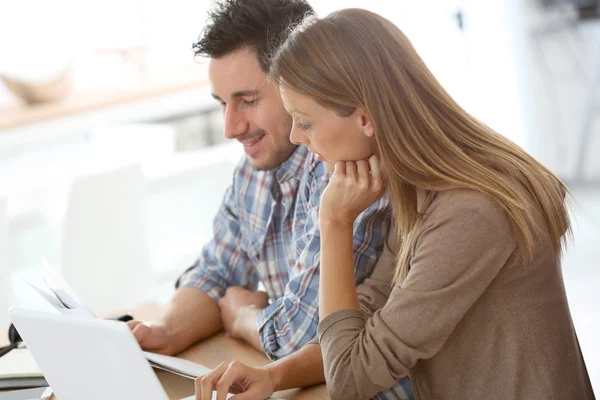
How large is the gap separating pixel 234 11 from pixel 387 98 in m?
0.62

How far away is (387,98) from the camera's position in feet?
4.05

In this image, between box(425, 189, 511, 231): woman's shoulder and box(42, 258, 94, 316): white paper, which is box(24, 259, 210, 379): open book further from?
box(425, 189, 511, 231): woman's shoulder

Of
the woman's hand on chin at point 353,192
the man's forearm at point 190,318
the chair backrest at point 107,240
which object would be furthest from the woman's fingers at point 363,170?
the chair backrest at point 107,240

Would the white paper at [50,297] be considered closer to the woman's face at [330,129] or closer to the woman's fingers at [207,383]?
the woman's fingers at [207,383]

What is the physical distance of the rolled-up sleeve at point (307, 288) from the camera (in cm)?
145

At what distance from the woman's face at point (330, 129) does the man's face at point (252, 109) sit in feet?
1.26

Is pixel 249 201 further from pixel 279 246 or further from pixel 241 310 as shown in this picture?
pixel 241 310

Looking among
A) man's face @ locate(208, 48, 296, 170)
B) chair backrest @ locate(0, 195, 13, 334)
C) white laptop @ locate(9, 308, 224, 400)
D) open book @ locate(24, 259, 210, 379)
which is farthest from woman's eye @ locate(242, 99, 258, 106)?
chair backrest @ locate(0, 195, 13, 334)

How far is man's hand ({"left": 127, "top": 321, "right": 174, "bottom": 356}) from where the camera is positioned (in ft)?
5.18

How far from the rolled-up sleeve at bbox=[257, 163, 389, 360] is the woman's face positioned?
0.52 ft

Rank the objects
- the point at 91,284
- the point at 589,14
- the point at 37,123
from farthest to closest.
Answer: the point at 37,123, the point at 589,14, the point at 91,284

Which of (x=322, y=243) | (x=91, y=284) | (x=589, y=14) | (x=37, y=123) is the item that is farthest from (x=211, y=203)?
(x=322, y=243)

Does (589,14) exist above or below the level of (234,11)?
below

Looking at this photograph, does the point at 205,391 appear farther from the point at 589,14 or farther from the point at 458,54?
the point at 458,54
